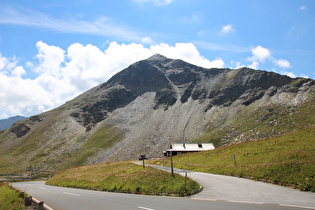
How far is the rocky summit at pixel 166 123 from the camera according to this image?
110m

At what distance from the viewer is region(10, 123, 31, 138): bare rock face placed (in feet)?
614

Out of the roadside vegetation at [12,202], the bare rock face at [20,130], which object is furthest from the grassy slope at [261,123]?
the bare rock face at [20,130]

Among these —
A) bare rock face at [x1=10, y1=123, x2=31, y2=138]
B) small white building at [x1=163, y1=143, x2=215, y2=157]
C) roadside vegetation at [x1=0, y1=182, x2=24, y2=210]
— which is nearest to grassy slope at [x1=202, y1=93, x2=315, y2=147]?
small white building at [x1=163, y1=143, x2=215, y2=157]

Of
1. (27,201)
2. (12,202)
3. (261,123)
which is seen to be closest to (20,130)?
(12,202)

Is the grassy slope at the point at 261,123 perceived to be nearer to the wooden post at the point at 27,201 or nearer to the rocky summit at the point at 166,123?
the rocky summit at the point at 166,123

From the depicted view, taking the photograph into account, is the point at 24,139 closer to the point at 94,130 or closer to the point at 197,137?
the point at 94,130

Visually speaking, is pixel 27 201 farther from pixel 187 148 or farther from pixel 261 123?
pixel 261 123

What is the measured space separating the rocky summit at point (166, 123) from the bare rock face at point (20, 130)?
35.9 inches

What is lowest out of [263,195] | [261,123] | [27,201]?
[27,201]

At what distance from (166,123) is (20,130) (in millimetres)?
149038

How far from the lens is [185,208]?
12688 mm

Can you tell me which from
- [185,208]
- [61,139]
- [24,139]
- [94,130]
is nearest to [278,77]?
[94,130]

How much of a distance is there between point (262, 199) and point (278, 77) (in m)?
158

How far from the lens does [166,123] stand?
146m
